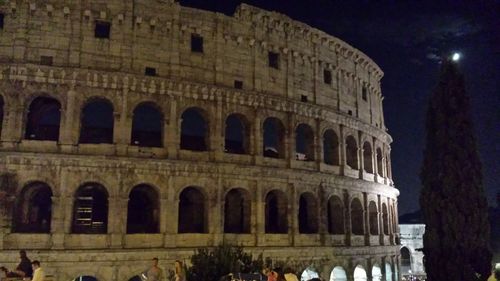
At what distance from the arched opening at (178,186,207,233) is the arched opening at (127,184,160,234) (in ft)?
4.99

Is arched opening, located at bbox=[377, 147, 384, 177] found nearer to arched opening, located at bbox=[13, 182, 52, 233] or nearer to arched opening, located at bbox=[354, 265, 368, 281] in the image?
arched opening, located at bbox=[354, 265, 368, 281]

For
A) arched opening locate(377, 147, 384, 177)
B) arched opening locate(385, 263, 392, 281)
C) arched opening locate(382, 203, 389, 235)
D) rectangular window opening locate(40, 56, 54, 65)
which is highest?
rectangular window opening locate(40, 56, 54, 65)

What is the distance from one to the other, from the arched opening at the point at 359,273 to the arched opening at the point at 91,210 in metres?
14.1

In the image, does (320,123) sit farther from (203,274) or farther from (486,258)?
(203,274)

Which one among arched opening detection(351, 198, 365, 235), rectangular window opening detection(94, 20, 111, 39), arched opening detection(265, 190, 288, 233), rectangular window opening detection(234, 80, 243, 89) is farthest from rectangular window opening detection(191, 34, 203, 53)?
arched opening detection(351, 198, 365, 235)

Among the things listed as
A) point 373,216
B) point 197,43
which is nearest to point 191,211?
point 197,43

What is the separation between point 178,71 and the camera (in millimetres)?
20422

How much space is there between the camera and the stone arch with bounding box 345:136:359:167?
88.3 ft

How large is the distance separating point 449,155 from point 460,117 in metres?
1.76

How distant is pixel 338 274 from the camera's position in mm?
24438

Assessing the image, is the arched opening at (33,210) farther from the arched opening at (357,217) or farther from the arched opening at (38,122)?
the arched opening at (357,217)

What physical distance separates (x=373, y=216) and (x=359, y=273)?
391 centimetres

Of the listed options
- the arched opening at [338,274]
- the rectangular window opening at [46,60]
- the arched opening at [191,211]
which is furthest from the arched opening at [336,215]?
the rectangular window opening at [46,60]

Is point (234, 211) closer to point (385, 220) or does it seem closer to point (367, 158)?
point (367, 158)
